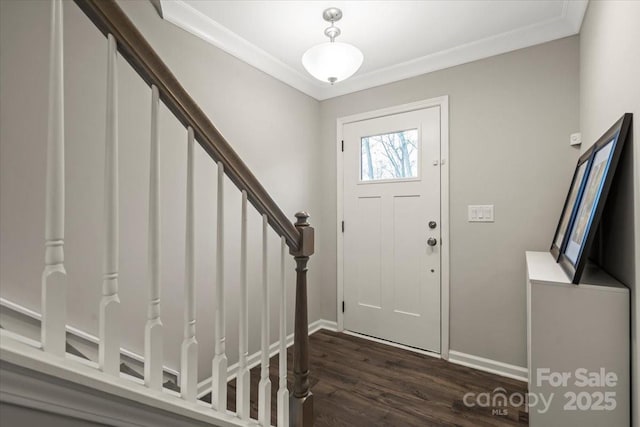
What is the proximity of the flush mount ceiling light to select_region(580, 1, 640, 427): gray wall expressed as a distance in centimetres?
120

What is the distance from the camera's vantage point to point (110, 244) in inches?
27.2

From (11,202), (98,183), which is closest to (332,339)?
(98,183)

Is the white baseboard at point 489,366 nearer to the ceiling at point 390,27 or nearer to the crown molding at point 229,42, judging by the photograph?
the ceiling at point 390,27

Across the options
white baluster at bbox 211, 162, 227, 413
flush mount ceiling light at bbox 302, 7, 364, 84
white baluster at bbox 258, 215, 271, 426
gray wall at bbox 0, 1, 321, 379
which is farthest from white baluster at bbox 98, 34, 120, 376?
flush mount ceiling light at bbox 302, 7, 364, 84

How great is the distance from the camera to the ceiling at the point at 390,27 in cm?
196

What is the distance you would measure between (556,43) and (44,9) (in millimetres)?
3003

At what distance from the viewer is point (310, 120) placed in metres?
3.17

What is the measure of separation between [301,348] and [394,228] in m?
1.70

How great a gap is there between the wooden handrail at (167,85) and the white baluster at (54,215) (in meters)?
0.08

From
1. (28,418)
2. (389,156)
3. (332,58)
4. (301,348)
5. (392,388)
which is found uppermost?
(332,58)

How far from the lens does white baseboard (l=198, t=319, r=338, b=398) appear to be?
2086 millimetres

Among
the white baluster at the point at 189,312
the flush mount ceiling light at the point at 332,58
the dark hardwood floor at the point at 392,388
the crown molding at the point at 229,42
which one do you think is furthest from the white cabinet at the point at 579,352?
the crown molding at the point at 229,42

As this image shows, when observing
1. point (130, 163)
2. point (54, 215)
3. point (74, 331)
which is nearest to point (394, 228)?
point (130, 163)

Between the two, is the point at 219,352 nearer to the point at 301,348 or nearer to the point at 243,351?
the point at 243,351
